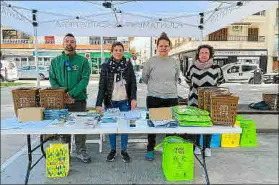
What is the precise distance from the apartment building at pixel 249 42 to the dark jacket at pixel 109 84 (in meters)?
23.4

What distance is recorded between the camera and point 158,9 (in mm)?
5215

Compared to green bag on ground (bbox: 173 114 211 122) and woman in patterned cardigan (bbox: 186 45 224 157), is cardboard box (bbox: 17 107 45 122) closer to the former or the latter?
green bag on ground (bbox: 173 114 211 122)

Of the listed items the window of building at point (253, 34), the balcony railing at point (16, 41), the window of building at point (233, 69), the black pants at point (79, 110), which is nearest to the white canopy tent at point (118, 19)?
the black pants at point (79, 110)

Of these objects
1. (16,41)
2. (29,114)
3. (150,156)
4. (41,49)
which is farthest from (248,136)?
(16,41)

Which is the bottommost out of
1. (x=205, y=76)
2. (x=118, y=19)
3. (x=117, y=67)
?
(x=205, y=76)

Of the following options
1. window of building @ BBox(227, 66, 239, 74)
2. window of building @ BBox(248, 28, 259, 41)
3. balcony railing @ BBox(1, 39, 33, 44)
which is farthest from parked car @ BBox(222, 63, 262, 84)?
balcony railing @ BBox(1, 39, 33, 44)

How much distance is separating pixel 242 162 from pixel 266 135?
1811 mm

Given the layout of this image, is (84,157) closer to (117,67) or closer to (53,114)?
(53,114)

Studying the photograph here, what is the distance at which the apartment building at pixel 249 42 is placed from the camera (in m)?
27.6

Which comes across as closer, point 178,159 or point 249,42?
point 178,159

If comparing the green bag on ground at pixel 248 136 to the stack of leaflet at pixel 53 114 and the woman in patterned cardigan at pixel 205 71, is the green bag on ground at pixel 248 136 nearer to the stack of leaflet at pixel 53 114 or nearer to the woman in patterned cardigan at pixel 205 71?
the woman in patterned cardigan at pixel 205 71

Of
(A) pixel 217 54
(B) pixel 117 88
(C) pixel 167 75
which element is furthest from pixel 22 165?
(A) pixel 217 54

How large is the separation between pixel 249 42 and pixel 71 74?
26.7 m

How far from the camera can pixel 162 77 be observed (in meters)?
3.85
